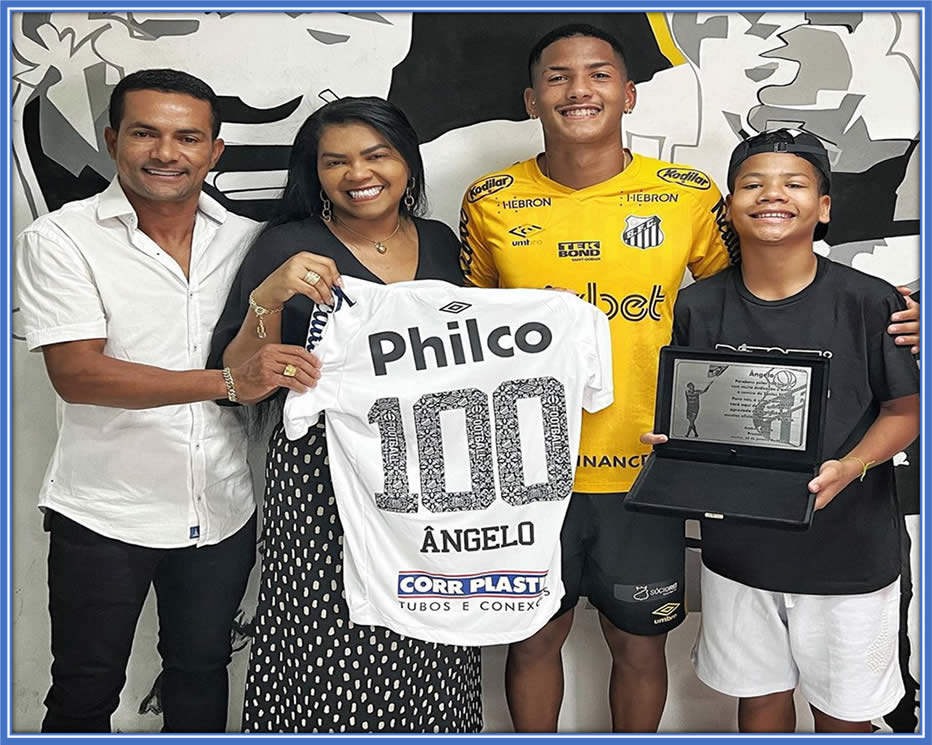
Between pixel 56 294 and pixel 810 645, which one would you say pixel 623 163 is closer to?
pixel 810 645

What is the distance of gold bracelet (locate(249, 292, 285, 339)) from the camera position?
5.05 feet

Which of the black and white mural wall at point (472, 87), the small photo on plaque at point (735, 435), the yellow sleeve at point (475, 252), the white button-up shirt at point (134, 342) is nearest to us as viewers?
the small photo on plaque at point (735, 435)

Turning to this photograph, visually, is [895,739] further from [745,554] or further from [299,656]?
[299,656]

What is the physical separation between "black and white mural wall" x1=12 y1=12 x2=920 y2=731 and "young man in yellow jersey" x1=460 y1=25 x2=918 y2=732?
0.94ft

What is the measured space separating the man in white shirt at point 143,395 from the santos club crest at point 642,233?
0.62 m

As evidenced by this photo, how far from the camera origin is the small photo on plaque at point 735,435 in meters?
1.47

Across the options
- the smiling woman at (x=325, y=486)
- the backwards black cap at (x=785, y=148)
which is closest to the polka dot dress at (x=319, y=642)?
the smiling woman at (x=325, y=486)

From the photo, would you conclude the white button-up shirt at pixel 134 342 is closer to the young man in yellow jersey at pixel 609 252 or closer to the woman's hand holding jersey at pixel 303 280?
the woman's hand holding jersey at pixel 303 280

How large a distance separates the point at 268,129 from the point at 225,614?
1.07 meters

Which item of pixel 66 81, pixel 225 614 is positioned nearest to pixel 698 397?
pixel 225 614

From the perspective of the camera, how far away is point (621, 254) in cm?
158

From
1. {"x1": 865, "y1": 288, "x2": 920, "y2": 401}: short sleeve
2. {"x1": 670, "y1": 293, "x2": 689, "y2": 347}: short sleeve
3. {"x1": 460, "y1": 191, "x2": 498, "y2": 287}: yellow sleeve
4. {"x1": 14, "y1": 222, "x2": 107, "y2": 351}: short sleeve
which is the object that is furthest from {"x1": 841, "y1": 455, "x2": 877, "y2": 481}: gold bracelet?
{"x1": 14, "y1": 222, "x2": 107, "y2": 351}: short sleeve

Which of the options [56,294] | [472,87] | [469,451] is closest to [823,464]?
[469,451]

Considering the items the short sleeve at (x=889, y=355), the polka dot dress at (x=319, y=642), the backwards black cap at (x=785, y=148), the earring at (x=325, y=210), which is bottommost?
the polka dot dress at (x=319, y=642)
